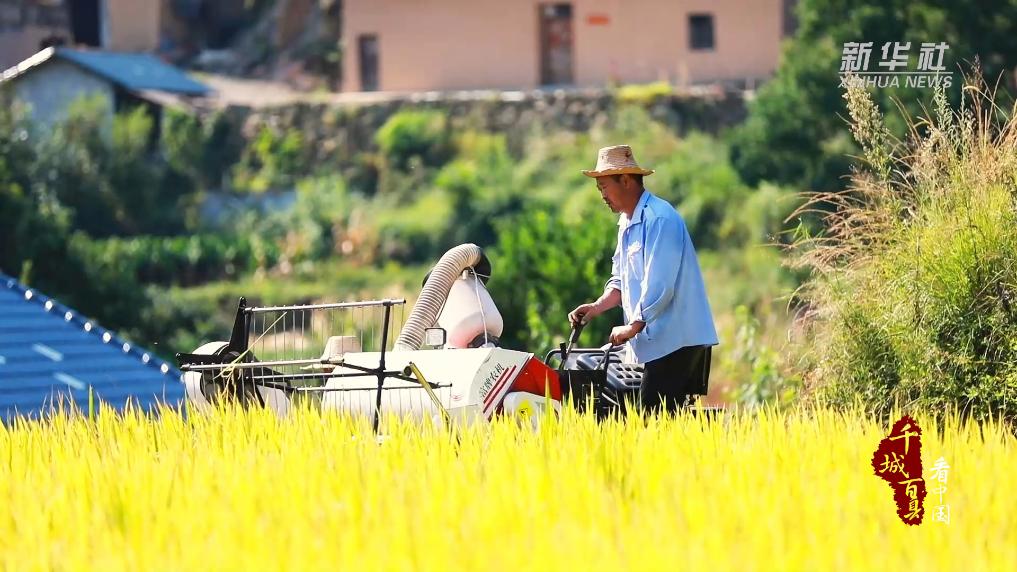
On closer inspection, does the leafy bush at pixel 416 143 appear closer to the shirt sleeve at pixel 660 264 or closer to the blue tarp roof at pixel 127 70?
the blue tarp roof at pixel 127 70

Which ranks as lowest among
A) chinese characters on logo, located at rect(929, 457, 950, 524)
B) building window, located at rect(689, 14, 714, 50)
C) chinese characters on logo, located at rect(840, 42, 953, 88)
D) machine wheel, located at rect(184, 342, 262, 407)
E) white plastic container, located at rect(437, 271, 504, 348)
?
machine wheel, located at rect(184, 342, 262, 407)

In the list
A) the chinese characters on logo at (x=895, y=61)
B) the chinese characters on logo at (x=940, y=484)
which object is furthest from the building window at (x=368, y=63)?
the chinese characters on logo at (x=940, y=484)

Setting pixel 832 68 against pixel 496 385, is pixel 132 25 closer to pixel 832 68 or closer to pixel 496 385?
pixel 832 68

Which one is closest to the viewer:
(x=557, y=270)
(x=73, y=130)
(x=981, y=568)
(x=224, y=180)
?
(x=981, y=568)

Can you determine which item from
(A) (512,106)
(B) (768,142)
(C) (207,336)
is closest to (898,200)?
(B) (768,142)

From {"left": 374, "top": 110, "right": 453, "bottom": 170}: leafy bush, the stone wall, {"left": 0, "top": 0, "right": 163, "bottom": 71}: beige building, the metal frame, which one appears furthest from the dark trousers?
{"left": 0, "top": 0, "right": 163, "bottom": 71}: beige building

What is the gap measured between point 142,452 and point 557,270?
9966mm

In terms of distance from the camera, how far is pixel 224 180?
35.7m

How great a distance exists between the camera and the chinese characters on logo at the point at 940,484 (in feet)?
18.6

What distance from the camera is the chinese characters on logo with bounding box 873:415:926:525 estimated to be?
230 inches

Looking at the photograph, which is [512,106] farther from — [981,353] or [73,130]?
[981,353]

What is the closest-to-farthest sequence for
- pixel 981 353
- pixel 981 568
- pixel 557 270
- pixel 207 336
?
pixel 981 568, pixel 981 353, pixel 557 270, pixel 207 336

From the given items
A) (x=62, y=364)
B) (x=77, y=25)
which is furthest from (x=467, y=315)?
(x=77, y=25)

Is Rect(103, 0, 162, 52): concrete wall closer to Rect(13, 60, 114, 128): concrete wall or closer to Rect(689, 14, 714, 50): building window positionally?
Rect(13, 60, 114, 128): concrete wall
